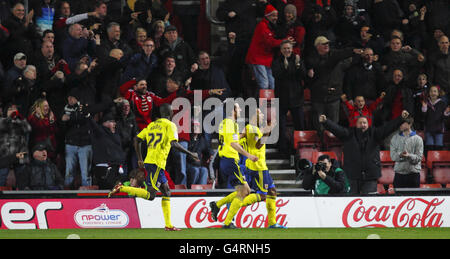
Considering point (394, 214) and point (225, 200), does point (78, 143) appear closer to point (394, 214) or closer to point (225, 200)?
point (225, 200)

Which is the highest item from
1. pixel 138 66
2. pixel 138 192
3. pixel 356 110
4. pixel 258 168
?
pixel 138 66

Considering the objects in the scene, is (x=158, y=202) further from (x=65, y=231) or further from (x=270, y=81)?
(x=270, y=81)

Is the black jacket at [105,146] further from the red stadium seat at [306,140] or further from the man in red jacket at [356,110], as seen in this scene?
the man in red jacket at [356,110]

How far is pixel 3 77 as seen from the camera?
1583 cm

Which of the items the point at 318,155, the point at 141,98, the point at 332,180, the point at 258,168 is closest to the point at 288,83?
the point at 318,155

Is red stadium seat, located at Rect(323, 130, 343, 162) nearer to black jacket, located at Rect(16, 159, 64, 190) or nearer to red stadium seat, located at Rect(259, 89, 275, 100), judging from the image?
red stadium seat, located at Rect(259, 89, 275, 100)

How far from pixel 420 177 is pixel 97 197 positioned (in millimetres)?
6265

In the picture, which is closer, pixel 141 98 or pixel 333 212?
pixel 333 212

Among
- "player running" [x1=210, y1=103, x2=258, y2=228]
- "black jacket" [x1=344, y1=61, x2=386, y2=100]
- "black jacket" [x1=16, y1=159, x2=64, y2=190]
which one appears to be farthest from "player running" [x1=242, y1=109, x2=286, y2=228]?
"black jacket" [x1=16, y1=159, x2=64, y2=190]

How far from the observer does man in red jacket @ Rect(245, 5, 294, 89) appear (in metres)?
16.7

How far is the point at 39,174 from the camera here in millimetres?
15047

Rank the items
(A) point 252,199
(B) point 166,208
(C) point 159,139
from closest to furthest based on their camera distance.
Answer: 1. (C) point 159,139
2. (B) point 166,208
3. (A) point 252,199

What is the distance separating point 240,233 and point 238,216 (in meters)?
1.90

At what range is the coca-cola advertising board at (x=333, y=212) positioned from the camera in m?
14.5
